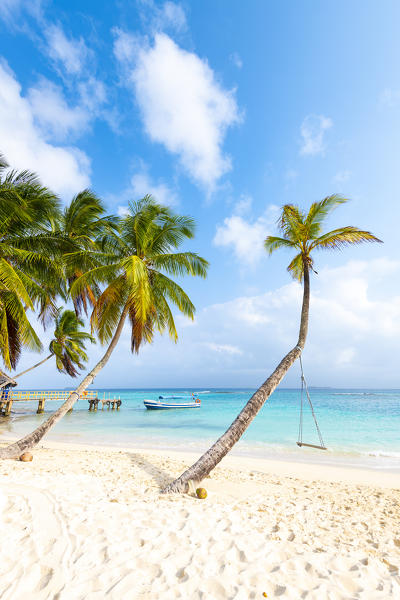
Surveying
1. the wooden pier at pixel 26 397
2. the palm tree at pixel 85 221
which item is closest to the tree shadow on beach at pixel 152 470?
the palm tree at pixel 85 221

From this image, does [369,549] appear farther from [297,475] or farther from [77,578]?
[297,475]

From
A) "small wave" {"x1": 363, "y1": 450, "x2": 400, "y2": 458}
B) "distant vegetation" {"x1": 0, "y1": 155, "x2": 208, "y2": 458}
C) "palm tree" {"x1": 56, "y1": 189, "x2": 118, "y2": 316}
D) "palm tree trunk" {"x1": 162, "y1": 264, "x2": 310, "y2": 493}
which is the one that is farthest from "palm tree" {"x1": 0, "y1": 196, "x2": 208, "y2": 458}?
"small wave" {"x1": 363, "y1": 450, "x2": 400, "y2": 458}

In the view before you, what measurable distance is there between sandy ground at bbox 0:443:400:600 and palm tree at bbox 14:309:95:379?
18.6 metres

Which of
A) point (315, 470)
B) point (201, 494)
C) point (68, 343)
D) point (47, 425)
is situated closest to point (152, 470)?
point (201, 494)

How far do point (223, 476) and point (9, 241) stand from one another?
866 centimetres

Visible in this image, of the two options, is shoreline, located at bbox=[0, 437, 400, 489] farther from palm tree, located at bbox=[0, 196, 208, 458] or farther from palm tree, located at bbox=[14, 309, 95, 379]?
palm tree, located at bbox=[14, 309, 95, 379]

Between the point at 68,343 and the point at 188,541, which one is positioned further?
the point at 68,343

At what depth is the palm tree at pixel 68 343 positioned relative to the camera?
2262 centimetres

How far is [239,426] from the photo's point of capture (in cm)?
551

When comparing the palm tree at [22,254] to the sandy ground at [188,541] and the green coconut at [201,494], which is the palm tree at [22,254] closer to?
the sandy ground at [188,541]

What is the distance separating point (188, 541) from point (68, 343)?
23.1m

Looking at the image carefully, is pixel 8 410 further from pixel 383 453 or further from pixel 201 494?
pixel 383 453

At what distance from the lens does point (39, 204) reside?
8.30m

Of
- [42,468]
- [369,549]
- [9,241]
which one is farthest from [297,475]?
[9,241]
